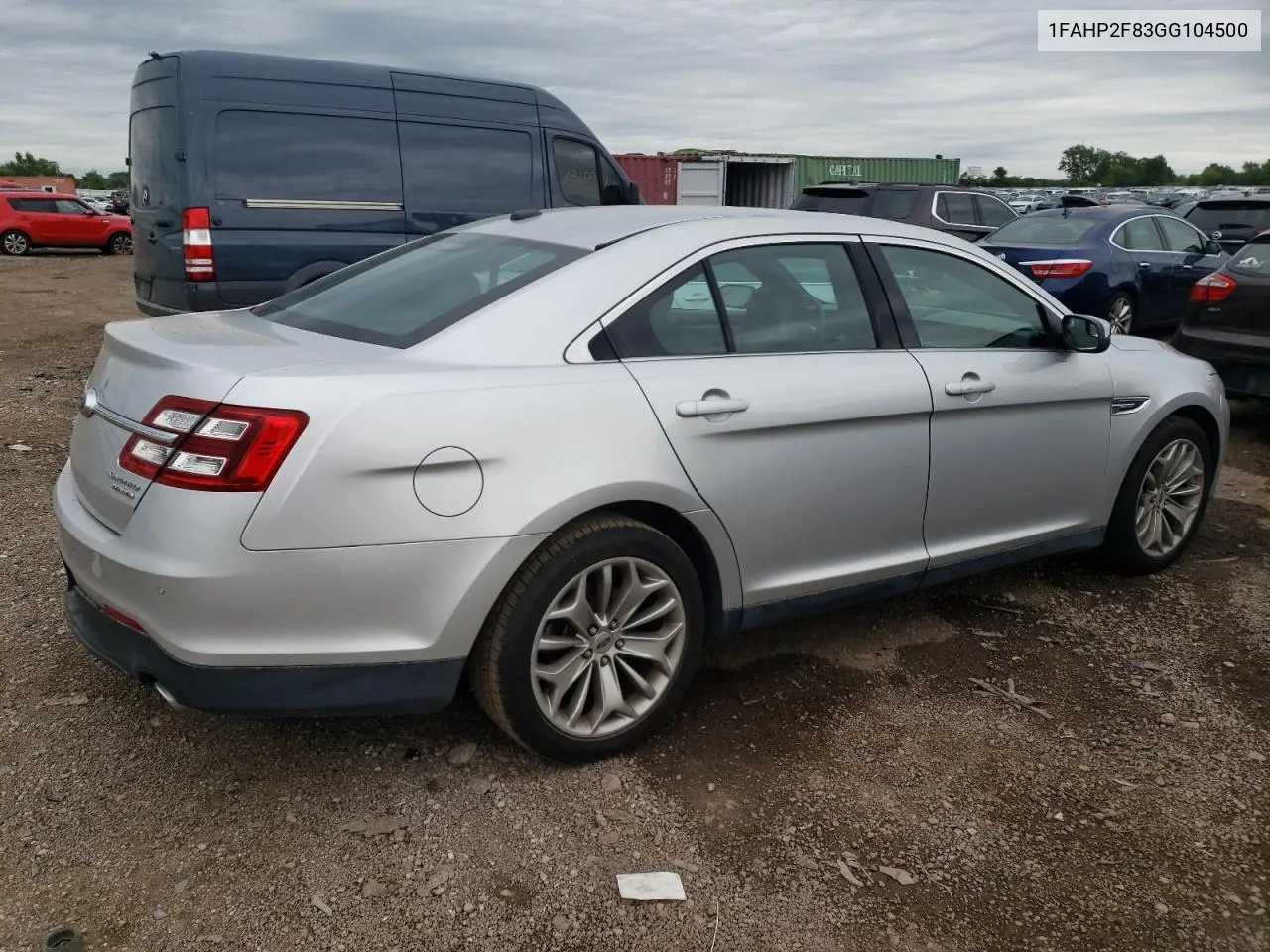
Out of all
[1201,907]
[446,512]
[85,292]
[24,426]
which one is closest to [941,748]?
[1201,907]

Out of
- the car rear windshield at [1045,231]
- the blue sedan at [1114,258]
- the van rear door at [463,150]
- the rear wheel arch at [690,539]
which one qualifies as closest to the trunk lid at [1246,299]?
the blue sedan at [1114,258]

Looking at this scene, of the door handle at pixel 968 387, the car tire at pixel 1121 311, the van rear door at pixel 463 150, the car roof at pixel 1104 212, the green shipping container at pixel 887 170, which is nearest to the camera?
the door handle at pixel 968 387

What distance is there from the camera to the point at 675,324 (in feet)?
10.2

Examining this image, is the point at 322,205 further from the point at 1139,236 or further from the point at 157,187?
the point at 1139,236

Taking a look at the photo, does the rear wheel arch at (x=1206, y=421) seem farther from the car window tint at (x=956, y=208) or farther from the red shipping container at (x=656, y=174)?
the red shipping container at (x=656, y=174)

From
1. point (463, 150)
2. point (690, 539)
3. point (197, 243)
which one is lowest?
point (690, 539)

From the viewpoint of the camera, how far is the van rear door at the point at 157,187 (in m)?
7.39

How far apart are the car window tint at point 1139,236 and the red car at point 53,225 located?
2086cm

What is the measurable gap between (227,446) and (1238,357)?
21.7 ft

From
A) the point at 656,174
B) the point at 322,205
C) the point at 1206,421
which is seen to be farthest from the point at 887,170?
the point at 1206,421

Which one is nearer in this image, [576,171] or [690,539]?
[690,539]

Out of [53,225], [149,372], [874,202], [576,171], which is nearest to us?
[149,372]

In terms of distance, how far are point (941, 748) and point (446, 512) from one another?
65.1 inches

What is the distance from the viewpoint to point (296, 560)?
2457 millimetres
